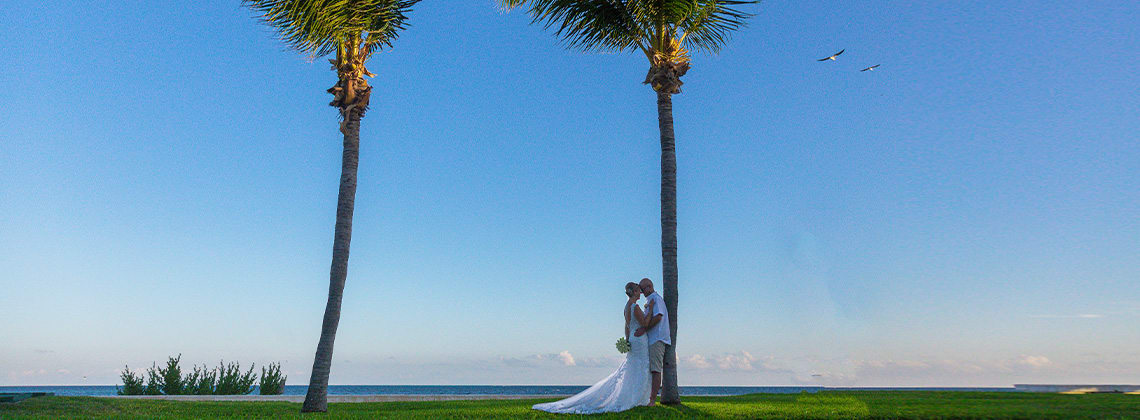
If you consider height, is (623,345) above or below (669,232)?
below

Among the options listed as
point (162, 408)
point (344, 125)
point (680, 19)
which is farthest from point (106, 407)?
point (680, 19)

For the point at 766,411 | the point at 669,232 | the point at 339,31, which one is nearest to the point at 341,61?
the point at 339,31

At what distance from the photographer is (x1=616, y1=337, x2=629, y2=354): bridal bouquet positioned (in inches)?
478

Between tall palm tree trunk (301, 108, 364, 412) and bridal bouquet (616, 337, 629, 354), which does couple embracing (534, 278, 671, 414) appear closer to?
bridal bouquet (616, 337, 629, 354)

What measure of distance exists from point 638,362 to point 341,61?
881 cm

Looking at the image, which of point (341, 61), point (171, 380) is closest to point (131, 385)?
point (171, 380)

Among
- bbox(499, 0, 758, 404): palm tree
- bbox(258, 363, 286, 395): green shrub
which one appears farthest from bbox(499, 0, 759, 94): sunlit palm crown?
bbox(258, 363, 286, 395): green shrub

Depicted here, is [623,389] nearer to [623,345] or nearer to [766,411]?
[623,345]

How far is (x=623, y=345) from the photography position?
12.2 m

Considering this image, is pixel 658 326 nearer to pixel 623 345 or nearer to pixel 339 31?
pixel 623 345

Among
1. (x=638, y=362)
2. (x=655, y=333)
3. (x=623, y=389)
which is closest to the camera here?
(x=623, y=389)

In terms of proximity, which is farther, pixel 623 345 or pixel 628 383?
pixel 623 345

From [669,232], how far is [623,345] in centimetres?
284

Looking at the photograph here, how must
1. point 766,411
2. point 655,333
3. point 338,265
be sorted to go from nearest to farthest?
point 766,411 < point 655,333 < point 338,265
